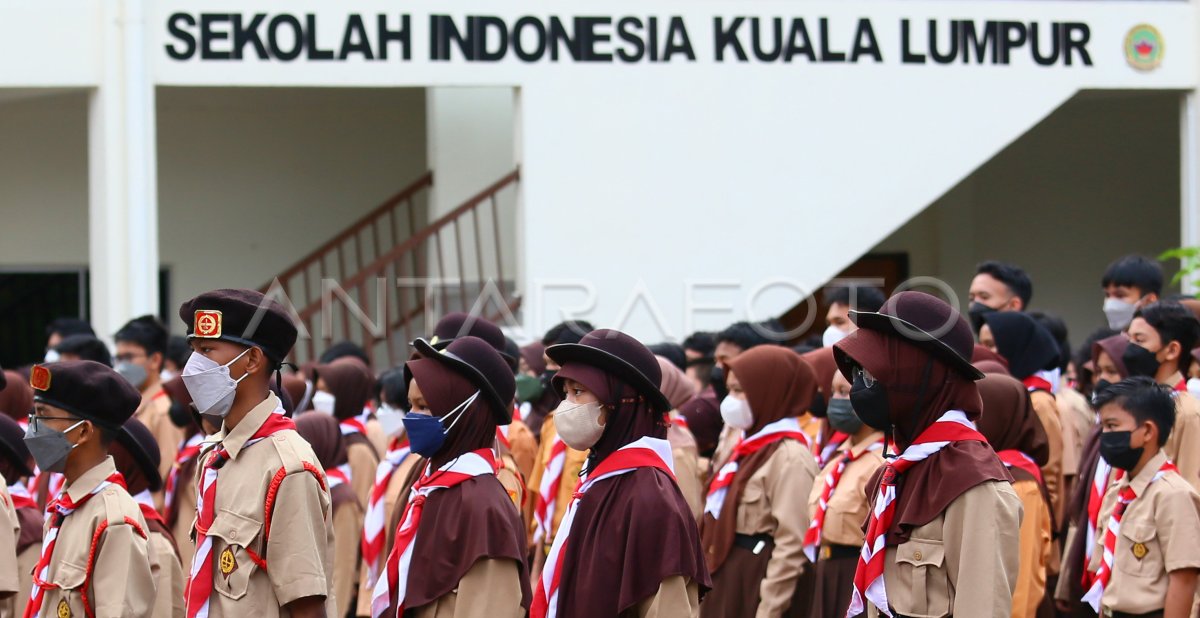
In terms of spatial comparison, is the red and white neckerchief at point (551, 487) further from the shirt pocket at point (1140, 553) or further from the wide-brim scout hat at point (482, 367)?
the shirt pocket at point (1140, 553)

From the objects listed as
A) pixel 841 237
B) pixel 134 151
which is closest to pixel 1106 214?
pixel 841 237

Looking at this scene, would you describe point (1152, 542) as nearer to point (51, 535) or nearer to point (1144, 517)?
point (1144, 517)

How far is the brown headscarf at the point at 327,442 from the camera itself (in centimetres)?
689

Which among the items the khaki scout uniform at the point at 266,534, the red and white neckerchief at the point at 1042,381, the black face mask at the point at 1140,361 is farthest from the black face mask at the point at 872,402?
the red and white neckerchief at the point at 1042,381

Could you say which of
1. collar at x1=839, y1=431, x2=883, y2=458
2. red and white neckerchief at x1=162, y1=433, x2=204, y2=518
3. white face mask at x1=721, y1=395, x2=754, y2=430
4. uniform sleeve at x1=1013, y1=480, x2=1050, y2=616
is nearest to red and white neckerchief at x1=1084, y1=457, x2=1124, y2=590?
uniform sleeve at x1=1013, y1=480, x2=1050, y2=616

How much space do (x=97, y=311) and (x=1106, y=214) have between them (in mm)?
9926

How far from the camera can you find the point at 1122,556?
17.3 ft

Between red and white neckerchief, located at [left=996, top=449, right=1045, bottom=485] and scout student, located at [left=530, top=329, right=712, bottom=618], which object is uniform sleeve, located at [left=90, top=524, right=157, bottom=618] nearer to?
scout student, located at [left=530, top=329, right=712, bottom=618]

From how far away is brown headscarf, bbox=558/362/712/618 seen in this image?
4234 millimetres

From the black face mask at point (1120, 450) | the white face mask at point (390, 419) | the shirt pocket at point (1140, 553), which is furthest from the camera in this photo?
the white face mask at point (390, 419)

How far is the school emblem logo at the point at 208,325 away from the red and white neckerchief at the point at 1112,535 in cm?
327

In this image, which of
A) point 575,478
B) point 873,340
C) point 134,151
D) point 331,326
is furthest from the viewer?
point 331,326

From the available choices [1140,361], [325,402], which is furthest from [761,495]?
[325,402]

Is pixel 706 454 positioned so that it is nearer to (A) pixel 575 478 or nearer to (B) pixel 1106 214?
(A) pixel 575 478
